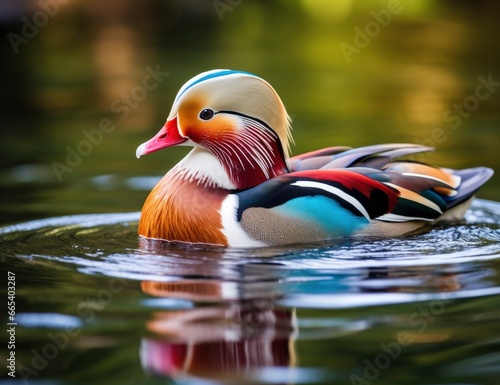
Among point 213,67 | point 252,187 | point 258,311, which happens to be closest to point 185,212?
point 252,187

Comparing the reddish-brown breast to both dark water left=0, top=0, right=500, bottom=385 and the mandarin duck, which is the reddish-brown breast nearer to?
the mandarin duck

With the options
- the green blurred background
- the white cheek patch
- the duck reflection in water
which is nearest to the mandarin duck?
the white cheek patch

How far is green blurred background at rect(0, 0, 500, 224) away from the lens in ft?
33.3

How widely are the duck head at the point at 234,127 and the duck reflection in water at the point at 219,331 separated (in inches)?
45.5

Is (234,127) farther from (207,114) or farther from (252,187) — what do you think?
(252,187)

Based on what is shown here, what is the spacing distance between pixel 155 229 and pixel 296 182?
1.02m

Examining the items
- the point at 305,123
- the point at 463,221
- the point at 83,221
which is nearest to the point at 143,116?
the point at 305,123

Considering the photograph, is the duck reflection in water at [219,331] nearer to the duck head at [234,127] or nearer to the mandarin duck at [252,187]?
the mandarin duck at [252,187]

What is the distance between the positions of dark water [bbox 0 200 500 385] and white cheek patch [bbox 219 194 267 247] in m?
0.10

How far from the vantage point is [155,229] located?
7012mm

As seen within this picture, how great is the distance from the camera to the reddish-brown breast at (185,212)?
22.2ft

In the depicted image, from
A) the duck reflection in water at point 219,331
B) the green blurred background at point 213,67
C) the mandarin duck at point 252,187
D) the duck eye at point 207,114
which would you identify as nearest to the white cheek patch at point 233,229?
the mandarin duck at point 252,187

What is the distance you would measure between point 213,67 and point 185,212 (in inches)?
401

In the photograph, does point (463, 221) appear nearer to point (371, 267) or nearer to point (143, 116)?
point (371, 267)
